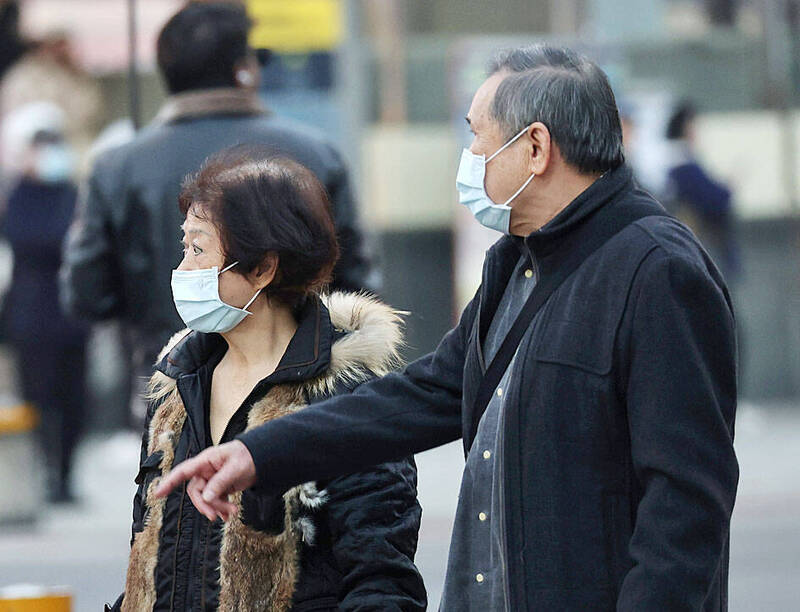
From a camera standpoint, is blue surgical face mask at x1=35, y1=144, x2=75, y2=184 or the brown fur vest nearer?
the brown fur vest

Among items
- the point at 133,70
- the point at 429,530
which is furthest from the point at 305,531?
the point at 429,530

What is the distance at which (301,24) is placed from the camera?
1068cm

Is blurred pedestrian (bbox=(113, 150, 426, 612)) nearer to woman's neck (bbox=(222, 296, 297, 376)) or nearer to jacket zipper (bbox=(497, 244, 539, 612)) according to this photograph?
woman's neck (bbox=(222, 296, 297, 376))

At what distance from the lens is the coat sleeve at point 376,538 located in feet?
9.11

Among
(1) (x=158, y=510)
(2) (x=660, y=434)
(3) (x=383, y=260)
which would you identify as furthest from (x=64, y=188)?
(2) (x=660, y=434)

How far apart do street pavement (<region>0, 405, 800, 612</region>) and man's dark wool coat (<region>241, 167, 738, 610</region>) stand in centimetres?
417

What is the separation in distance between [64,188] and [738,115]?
16.5 ft

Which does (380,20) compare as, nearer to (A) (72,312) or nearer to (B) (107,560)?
(B) (107,560)

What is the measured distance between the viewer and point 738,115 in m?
11.5

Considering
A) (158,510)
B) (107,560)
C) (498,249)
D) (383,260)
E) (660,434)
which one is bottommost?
(107,560)

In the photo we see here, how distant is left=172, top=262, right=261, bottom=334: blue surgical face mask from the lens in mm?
2975

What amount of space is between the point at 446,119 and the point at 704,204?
186 centimetres

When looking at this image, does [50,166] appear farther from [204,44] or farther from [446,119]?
[204,44]

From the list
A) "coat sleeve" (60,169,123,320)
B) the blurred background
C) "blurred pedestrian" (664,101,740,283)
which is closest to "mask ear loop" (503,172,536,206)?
"coat sleeve" (60,169,123,320)
